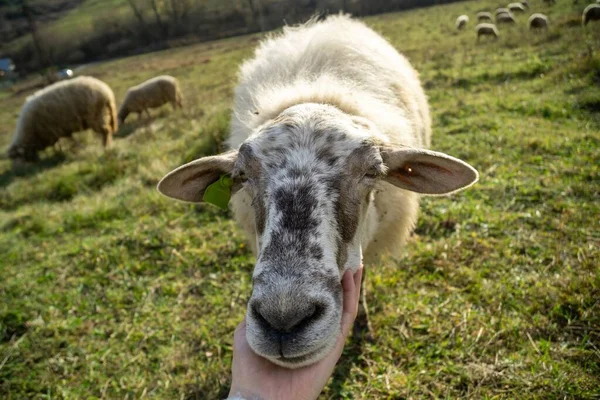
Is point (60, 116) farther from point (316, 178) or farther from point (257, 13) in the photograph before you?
point (257, 13)

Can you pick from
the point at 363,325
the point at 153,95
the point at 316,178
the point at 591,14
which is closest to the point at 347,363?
the point at 363,325

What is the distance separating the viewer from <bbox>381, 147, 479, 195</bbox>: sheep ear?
1.95m

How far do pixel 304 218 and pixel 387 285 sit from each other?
2045mm

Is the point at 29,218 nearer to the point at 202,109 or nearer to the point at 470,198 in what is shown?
the point at 470,198

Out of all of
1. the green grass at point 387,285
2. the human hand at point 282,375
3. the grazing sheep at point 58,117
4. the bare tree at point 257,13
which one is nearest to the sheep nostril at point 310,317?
the human hand at point 282,375

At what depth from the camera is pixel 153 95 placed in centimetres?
1541

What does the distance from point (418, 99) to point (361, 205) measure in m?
2.28

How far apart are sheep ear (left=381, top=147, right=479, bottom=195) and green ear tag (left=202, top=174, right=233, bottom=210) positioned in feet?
2.97

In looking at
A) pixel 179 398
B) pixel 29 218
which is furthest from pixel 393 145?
pixel 29 218

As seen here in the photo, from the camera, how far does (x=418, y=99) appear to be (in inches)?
152

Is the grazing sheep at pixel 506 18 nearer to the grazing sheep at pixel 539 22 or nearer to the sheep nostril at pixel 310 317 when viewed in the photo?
the grazing sheep at pixel 539 22

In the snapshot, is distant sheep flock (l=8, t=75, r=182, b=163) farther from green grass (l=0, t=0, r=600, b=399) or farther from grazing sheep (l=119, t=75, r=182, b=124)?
green grass (l=0, t=0, r=600, b=399)

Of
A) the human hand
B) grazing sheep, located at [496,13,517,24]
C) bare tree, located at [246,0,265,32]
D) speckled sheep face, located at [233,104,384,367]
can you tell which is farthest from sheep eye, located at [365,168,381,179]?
bare tree, located at [246,0,265,32]

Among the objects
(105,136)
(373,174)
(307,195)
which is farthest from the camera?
(105,136)
